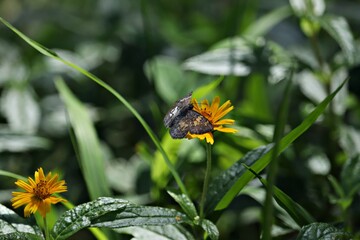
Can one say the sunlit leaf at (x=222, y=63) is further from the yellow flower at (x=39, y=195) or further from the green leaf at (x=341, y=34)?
the yellow flower at (x=39, y=195)

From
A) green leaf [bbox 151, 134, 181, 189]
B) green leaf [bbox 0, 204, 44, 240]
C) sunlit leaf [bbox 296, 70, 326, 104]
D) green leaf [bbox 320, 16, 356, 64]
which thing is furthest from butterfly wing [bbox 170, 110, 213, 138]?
sunlit leaf [bbox 296, 70, 326, 104]

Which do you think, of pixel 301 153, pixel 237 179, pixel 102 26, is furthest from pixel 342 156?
pixel 102 26

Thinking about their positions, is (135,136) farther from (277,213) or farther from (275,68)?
(277,213)

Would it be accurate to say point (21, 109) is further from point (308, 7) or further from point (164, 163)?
point (308, 7)

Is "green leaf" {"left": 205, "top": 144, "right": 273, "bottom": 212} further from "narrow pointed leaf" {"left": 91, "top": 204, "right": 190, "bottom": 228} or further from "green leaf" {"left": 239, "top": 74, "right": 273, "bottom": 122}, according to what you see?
"green leaf" {"left": 239, "top": 74, "right": 273, "bottom": 122}

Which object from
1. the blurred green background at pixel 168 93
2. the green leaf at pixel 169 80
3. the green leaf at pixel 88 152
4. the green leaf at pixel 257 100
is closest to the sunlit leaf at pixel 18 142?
the blurred green background at pixel 168 93

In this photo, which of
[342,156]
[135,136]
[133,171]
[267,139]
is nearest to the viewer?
[267,139]

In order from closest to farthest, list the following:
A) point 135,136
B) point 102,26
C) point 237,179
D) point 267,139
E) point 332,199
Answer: point 237,179 < point 332,199 < point 267,139 < point 135,136 < point 102,26
